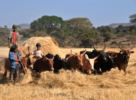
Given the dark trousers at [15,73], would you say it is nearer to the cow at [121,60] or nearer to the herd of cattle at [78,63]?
the herd of cattle at [78,63]

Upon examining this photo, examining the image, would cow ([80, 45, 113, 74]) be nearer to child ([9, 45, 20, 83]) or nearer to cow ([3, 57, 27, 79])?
cow ([3, 57, 27, 79])

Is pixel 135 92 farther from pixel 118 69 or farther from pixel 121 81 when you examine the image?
pixel 118 69

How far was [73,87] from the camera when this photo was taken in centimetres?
1590

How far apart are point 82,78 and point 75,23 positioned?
196 ft

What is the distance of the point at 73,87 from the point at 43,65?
2.87 meters

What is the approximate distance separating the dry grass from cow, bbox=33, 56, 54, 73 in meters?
0.71

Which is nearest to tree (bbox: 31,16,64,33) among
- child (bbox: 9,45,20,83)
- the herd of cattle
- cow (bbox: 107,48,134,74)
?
cow (bbox: 107,48,134,74)

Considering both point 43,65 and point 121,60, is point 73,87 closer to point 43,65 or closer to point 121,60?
point 43,65

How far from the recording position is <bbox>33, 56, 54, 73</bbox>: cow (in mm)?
18375

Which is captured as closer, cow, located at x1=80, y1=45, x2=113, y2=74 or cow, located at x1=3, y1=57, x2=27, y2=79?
cow, located at x1=3, y1=57, x2=27, y2=79

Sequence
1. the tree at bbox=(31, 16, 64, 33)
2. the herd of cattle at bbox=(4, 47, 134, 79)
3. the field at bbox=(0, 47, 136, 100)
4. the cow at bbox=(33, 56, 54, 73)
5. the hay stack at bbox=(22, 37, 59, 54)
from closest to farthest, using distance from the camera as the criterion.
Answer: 1. the field at bbox=(0, 47, 136, 100)
2. the cow at bbox=(33, 56, 54, 73)
3. the herd of cattle at bbox=(4, 47, 134, 79)
4. the hay stack at bbox=(22, 37, 59, 54)
5. the tree at bbox=(31, 16, 64, 33)

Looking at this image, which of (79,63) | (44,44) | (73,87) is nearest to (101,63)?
(79,63)

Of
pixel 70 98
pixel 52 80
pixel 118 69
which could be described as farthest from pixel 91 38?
pixel 70 98

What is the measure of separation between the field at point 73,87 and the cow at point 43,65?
68cm
